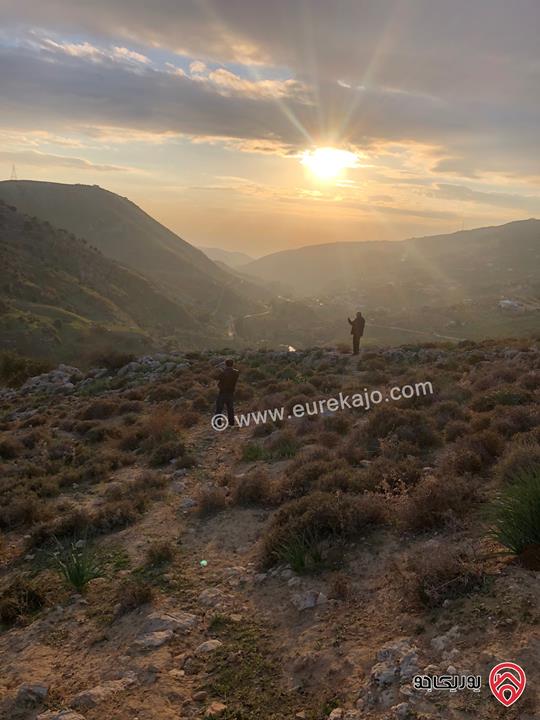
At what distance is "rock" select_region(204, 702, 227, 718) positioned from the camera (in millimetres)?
4277

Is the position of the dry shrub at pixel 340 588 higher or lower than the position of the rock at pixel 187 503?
higher

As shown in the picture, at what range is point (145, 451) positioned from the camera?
13219 mm

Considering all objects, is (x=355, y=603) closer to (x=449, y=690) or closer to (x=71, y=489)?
(x=449, y=690)

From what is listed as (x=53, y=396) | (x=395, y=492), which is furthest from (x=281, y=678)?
(x=53, y=396)

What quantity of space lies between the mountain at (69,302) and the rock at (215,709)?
49.6m

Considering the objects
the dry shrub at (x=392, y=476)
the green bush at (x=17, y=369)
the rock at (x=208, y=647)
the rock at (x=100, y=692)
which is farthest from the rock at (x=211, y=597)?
the green bush at (x=17, y=369)

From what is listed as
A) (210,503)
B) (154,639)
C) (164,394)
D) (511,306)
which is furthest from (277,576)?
(511,306)

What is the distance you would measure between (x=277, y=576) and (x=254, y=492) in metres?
2.68

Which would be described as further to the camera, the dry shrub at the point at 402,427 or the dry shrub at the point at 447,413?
the dry shrub at the point at 447,413

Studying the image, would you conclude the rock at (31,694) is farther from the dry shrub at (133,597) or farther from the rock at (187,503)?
the rock at (187,503)

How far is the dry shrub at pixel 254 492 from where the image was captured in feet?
29.3

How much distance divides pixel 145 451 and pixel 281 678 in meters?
9.33

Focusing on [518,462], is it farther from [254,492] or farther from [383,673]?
[254,492]

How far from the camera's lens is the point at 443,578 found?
497 centimetres
